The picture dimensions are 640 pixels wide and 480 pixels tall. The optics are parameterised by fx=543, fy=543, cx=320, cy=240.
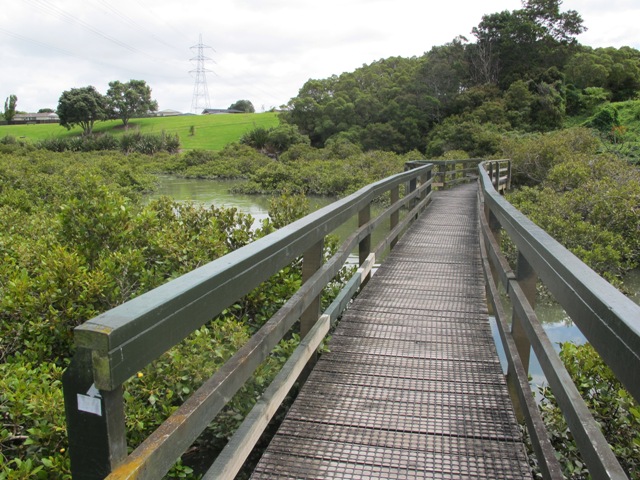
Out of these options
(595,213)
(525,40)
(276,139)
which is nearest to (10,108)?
(276,139)

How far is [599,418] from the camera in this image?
3.90 m

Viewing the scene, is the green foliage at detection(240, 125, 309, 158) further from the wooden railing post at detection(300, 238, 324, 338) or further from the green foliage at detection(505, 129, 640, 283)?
the wooden railing post at detection(300, 238, 324, 338)

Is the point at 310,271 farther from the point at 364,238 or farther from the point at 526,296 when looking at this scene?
the point at 364,238

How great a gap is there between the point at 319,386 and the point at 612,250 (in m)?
7.85

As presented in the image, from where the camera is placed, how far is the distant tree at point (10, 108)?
106m

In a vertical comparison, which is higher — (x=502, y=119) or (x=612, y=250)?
(x=502, y=119)

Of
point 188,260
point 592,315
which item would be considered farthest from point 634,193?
point 592,315

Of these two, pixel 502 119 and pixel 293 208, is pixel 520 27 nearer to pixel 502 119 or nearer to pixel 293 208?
pixel 502 119

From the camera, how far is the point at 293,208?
7723 mm

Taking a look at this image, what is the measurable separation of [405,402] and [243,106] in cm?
14702

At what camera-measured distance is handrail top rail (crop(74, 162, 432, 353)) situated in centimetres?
127

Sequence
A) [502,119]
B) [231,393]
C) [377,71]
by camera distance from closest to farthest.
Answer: [231,393] < [502,119] < [377,71]

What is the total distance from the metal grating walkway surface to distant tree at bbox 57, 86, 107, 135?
8136 cm

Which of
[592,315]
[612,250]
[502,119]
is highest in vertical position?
[502,119]
